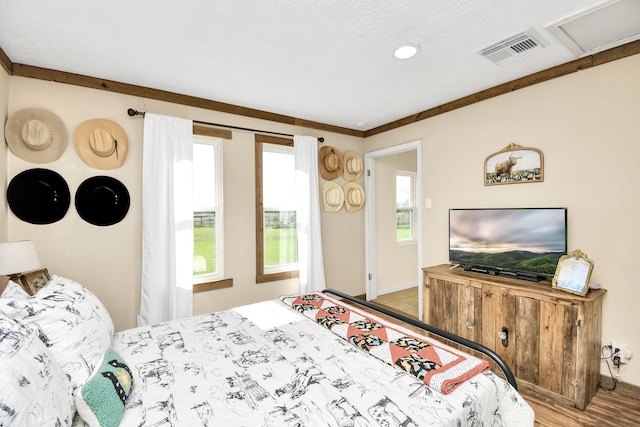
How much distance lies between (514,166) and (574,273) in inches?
43.1

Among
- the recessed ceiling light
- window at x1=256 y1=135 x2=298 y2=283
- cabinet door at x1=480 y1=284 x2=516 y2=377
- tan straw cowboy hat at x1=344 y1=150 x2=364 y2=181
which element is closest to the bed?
cabinet door at x1=480 y1=284 x2=516 y2=377

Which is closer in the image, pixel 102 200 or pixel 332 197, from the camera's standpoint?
pixel 102 200

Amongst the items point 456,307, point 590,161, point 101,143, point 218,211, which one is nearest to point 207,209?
point 218,211

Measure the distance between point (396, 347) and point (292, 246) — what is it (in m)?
2.50

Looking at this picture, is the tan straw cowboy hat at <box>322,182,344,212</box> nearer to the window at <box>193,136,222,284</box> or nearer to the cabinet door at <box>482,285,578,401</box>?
the window at <box>193,136,222,284</box>

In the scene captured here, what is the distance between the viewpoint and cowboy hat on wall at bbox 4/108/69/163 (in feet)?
7.88

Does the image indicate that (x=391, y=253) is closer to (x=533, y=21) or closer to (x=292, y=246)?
(x=292, y=246)

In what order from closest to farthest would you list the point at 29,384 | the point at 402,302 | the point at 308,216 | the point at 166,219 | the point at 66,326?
the point at 29,384 → the point at 66,326 → the point at 166,219 → the point at 308,216 → the point at 402,302

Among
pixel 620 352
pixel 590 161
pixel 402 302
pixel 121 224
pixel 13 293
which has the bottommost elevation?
pixel 402 302

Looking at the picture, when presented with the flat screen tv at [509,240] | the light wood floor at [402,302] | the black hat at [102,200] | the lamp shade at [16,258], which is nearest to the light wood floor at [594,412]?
the flat screen tv at [509,240]

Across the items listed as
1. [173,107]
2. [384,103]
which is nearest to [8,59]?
[173,107]

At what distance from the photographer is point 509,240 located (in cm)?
273

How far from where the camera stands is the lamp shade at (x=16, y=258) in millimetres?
1886

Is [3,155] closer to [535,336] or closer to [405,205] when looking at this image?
[535,336]
